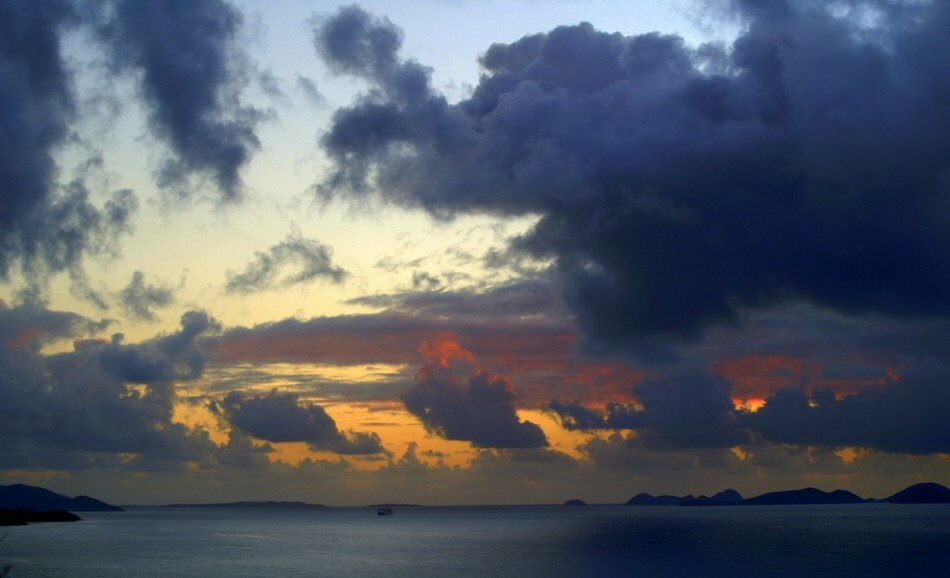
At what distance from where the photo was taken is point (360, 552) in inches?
7525

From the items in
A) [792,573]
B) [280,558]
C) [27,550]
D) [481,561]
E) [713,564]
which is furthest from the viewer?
[27,550]

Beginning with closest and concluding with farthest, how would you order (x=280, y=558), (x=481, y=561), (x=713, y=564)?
(x=713, y=564)
(x=481, y=561)
(x=280, y=558)

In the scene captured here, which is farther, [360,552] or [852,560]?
[360,552]

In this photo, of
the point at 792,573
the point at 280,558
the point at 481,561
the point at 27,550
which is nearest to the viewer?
the point at 792,573

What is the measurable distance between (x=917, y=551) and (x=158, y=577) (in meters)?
135

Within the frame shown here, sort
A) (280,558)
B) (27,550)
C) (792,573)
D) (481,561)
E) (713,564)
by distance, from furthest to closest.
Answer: (27,550), (280,558), (481,561), (713,564), (792,573)

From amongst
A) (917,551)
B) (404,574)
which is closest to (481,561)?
(404,574)

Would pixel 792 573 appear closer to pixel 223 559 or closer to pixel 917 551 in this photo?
pixel 917 551

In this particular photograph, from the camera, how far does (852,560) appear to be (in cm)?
14875

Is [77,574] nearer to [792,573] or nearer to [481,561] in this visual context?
[481,561]

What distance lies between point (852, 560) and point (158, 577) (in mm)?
109837

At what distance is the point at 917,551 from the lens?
169250 millimetres

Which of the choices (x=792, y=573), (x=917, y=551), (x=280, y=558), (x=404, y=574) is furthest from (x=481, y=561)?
(x=917, y=551)

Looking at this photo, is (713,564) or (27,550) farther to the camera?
(27,550)
